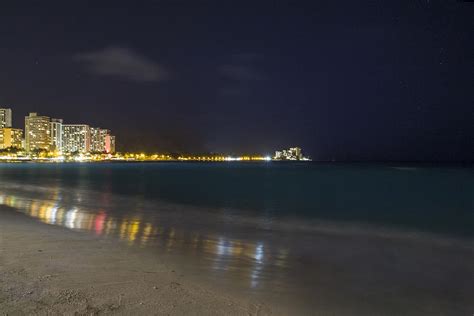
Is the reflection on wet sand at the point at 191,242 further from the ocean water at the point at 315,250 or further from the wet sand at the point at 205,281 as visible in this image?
the wet sand at the point at 205,281

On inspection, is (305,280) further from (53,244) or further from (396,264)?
(53,244)

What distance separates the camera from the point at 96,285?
6.93 m

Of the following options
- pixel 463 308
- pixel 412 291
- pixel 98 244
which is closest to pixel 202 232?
pixel 98 244

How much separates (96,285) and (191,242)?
5339 millimetres

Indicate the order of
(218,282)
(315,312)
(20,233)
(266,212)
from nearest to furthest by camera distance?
(315,312) → (218,282) → (20,233) → (266,212)

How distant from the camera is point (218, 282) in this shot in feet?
25.6

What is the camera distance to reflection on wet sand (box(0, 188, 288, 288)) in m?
9.36

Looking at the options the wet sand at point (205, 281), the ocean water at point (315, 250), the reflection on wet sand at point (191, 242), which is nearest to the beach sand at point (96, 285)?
the wet sand at point (205, 281)

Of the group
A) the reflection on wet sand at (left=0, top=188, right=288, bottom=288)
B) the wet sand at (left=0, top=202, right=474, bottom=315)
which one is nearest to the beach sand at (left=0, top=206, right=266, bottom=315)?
the wet sand at (left=0, top=202, right=474, bottom=315)

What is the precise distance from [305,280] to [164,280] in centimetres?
300

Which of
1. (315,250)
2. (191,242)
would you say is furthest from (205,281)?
(315,250)

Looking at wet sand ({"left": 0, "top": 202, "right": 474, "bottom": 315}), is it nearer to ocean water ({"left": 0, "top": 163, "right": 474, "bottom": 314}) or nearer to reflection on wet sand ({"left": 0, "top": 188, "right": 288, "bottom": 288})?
ocean water ({"left": 0, "top": 163, "right": 474, "bottom": 314})

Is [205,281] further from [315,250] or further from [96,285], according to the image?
[315,250]

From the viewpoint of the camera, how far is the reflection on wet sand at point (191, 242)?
9359 millimetres
